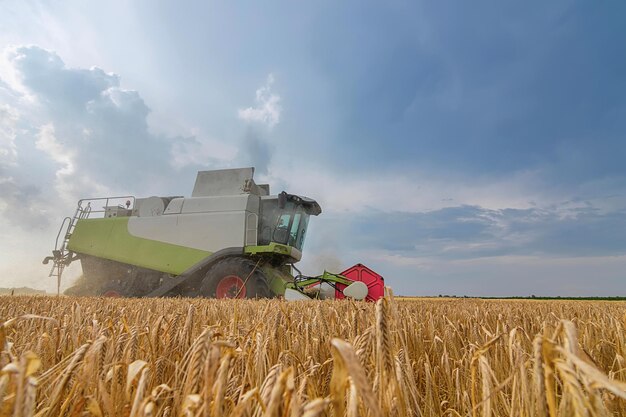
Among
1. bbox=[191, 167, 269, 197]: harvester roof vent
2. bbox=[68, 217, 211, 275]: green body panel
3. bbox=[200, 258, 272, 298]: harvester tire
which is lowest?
bbox=[200, 258, 272, 298]: harvester tire

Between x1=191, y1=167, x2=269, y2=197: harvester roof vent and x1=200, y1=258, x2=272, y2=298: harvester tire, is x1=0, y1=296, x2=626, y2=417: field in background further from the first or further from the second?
x1=191, y1=167, x2=269, y2=197: harvester roof vent

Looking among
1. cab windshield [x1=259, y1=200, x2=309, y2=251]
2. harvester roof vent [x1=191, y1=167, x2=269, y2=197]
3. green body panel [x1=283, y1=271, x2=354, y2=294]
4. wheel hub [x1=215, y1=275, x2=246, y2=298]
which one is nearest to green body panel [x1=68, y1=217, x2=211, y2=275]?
wheel hub [x1=215, y1=275, x2=246, y2=298]

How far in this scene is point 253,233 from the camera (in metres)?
11.0

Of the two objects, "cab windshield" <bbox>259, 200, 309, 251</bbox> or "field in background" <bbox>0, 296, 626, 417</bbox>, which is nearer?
"field in background" <bbox>0, 296, 626, 417</bbox>

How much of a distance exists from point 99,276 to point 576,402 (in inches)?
602

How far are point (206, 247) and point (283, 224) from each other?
2.48 meters

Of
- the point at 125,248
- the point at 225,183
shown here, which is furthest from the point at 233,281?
the point at 125,248

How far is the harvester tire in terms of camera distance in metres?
9.99

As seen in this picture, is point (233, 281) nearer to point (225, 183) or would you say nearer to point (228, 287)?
point (228, 287)

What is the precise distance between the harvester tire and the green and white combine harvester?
0.09ft

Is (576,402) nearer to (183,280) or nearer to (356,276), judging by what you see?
(356,276)

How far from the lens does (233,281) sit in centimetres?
1029

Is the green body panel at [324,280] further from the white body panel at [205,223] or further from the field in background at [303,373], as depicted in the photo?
the field in background at [303,373]

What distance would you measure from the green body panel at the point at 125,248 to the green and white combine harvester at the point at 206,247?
0.10 ft
